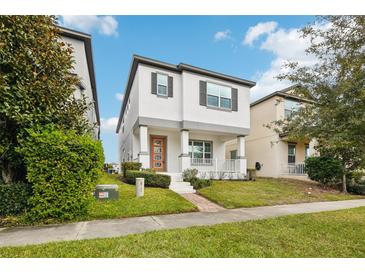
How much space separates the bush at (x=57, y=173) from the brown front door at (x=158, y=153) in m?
8.76

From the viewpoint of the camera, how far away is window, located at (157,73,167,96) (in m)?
13.3

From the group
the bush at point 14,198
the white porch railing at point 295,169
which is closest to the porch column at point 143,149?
the bush at point 14,198

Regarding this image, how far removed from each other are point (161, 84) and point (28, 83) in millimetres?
8422

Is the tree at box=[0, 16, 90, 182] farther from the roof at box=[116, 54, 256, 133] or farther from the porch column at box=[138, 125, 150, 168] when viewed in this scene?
the roof at box=[116, 54, 256, 133]

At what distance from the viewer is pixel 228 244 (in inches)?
161

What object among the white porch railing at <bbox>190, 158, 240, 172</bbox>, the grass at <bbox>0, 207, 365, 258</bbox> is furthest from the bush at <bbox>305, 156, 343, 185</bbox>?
the grass at <bbox>0, 207, 365, 258</bbox>

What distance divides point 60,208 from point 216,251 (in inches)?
161

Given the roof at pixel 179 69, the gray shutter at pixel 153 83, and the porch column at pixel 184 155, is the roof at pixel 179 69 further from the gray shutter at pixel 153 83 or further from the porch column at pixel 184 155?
the porch column at pixel 184 155

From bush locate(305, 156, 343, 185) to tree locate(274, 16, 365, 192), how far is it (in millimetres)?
10508

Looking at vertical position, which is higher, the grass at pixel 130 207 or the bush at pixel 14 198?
the bush at pixel 14 198

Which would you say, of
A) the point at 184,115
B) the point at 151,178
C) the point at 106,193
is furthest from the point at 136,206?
the point at 184,115

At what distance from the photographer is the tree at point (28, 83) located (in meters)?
5.39
